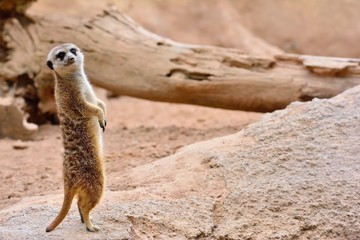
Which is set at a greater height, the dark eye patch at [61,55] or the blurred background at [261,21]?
the blurred background at [261,21]

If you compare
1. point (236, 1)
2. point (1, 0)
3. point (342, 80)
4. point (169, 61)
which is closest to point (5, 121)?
point (1, 0)

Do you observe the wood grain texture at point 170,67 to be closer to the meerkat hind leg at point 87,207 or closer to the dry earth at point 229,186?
the dry earth at point 229,186

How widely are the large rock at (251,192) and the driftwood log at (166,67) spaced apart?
131 centimetres

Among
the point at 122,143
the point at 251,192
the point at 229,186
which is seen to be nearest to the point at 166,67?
the point at 122,143

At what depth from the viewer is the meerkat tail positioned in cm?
312

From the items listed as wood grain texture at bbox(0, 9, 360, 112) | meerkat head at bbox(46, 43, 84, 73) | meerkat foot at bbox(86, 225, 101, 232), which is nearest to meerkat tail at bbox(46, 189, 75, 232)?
meerkat foot at bbox(86, 225, 101, 232)

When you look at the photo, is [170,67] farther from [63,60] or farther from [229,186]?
[63,60]

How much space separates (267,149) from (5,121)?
2961mm

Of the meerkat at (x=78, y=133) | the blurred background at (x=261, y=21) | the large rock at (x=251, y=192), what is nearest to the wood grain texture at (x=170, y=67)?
the large rock at (x=251, y=192)

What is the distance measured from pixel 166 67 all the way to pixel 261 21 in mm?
4386

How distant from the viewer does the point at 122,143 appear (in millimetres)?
5703

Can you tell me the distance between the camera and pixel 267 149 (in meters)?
3.87

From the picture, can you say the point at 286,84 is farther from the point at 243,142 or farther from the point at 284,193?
the point at 284,193

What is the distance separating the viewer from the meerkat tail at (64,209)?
312 cm
